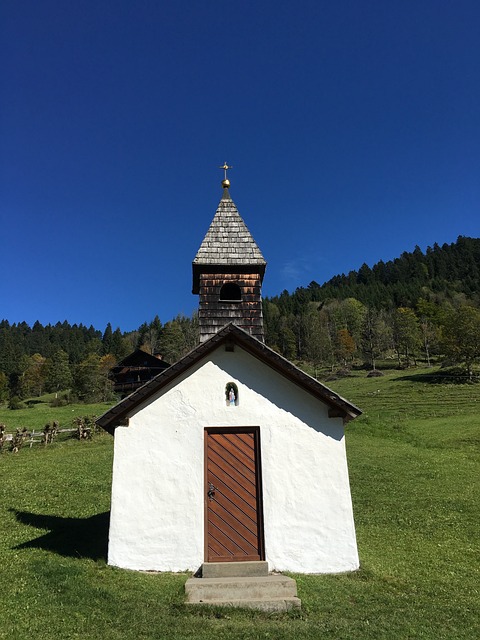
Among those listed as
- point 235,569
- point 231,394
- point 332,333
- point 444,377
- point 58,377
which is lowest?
point 235,569

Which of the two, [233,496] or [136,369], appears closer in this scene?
[233,496]

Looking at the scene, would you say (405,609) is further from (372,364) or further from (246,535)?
(372,364)

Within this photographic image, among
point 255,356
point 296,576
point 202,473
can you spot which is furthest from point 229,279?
point 296,576

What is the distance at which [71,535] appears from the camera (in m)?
11.4

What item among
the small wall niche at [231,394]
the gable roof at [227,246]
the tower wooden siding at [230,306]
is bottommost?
the small wall niche at [231,394]

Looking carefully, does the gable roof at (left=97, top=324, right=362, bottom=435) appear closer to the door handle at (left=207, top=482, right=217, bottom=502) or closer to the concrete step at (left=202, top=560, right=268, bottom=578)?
the door handle at (left=207, top=482, right=217, bottom=502)

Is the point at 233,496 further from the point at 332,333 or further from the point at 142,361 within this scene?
the point at 332,333

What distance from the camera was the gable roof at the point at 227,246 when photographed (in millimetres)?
13812

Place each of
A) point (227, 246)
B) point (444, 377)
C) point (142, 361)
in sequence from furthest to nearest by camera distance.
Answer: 1. point (444, 377)
2. point (142, 361)
3. point (227, 246)

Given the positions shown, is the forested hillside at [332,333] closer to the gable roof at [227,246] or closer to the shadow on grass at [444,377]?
the shadow on grass at [444,377]

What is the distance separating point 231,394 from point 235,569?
3.64 m

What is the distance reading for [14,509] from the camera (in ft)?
46.2

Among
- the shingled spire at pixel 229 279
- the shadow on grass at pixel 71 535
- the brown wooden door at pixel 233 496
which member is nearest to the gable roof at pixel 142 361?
the shadow on grass at pixel 71 535

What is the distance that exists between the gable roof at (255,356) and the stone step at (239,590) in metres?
3.74
